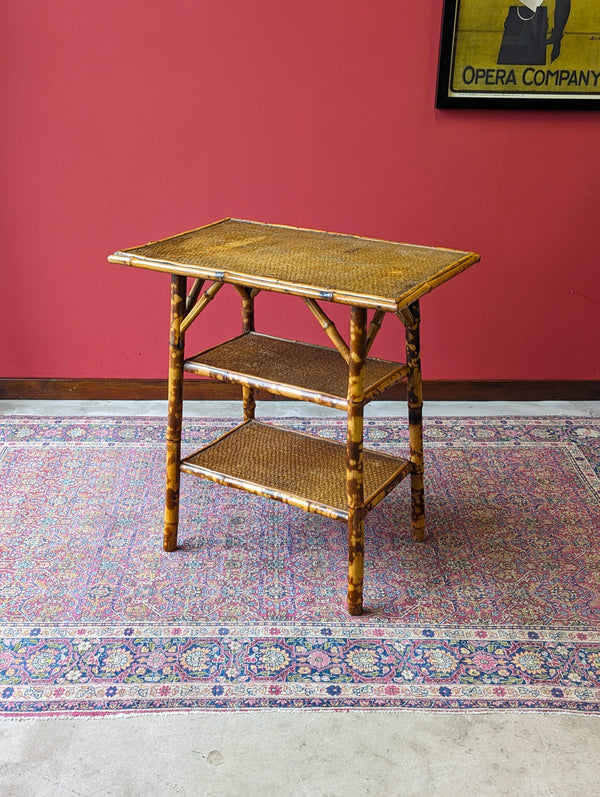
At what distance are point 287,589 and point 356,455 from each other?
1.69ft

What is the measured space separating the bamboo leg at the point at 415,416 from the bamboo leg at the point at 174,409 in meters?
0.64

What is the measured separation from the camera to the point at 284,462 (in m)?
2.60

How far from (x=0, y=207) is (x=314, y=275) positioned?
1820 millimetres

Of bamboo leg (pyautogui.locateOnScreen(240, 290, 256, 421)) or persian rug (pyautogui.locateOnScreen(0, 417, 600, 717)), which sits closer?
persian rug (pyautogui.locateOnScreen(0, 417, 600, 717))

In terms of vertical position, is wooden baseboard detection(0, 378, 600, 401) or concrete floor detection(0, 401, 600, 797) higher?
wooden baseboard detection(0, 378, 600, 401)

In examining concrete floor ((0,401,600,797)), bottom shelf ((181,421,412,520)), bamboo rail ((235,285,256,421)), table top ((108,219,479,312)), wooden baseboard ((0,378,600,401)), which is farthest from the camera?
wooden baseboard ((0,378,600,401))

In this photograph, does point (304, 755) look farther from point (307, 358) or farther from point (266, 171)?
point (266, 171)

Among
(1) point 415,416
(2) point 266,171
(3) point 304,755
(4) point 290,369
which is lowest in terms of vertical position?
(3) point 304,755

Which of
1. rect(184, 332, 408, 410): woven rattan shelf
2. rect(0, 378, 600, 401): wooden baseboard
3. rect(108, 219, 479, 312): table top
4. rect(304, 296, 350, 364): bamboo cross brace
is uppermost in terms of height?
rect(108, 219, 479, 312): table top

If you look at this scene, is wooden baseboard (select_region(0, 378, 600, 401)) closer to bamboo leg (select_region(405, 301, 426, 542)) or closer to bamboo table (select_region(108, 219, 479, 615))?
bamboo table (select_region(108, 219, 479, 615))

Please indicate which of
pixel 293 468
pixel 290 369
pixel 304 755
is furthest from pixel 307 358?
pixel 304 755

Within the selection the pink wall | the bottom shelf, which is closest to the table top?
the bottom shelf

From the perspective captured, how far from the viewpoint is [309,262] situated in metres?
2.28

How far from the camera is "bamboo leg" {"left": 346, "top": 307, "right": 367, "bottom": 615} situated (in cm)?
207
